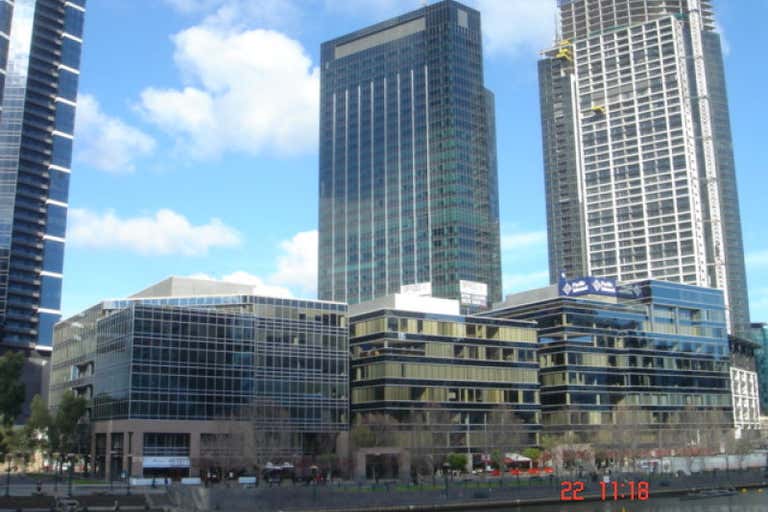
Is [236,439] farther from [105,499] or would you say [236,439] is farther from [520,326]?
[520,326]

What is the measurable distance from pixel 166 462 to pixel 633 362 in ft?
326

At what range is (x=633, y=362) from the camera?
181 metres

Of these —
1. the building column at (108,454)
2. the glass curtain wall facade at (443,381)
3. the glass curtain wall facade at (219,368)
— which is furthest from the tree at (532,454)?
the building column at (108,454)

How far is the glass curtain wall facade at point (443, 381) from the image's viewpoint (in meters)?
147

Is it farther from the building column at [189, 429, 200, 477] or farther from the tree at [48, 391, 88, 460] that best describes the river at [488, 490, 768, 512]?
the tree at [48, 391, 88, 460]

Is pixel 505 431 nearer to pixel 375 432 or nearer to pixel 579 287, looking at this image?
pixel 375 432

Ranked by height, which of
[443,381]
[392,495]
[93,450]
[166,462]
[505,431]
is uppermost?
[443,381]

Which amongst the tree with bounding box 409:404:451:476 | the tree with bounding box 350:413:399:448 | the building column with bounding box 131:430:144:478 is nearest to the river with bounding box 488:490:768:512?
the tree with bounding box 409:404:451:476

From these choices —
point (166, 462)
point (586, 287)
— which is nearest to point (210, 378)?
point (166, 462)

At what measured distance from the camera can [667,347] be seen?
187250mm

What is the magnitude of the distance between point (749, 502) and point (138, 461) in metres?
81.4

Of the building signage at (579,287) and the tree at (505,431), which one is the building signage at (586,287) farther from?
the tree at (505,431)
